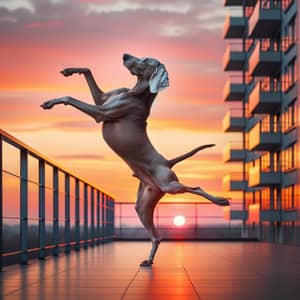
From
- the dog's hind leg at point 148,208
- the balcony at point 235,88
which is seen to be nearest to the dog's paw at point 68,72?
the dog's hind leg at point 148,208

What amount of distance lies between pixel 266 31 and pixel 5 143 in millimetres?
40435

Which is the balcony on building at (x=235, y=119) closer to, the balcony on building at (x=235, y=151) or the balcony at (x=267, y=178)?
the balcony on building at (x=235, y=151)

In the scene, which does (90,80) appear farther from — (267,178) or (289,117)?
(267,178)

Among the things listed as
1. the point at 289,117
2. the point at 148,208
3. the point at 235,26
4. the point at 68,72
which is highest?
the point at 235,26

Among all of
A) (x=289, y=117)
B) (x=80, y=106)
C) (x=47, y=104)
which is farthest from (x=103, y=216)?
(x=47, y=104)

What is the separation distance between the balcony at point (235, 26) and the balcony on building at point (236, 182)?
10846 millimetres

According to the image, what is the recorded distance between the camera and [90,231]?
30.9 m

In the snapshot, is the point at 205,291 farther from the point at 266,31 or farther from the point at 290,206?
the point at 266,31

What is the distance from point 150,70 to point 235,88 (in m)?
57.0

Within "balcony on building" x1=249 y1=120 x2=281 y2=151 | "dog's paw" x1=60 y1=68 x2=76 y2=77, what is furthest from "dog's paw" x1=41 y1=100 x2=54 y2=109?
"balcony on building" x1=249 y1=120 x2=281 y2=151

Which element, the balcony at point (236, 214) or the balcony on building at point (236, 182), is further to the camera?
the balcony on building at point (236, 182)

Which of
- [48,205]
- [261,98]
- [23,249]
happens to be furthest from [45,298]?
[261,98]

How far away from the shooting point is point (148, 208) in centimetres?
1578

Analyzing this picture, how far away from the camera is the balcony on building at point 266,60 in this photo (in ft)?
168
